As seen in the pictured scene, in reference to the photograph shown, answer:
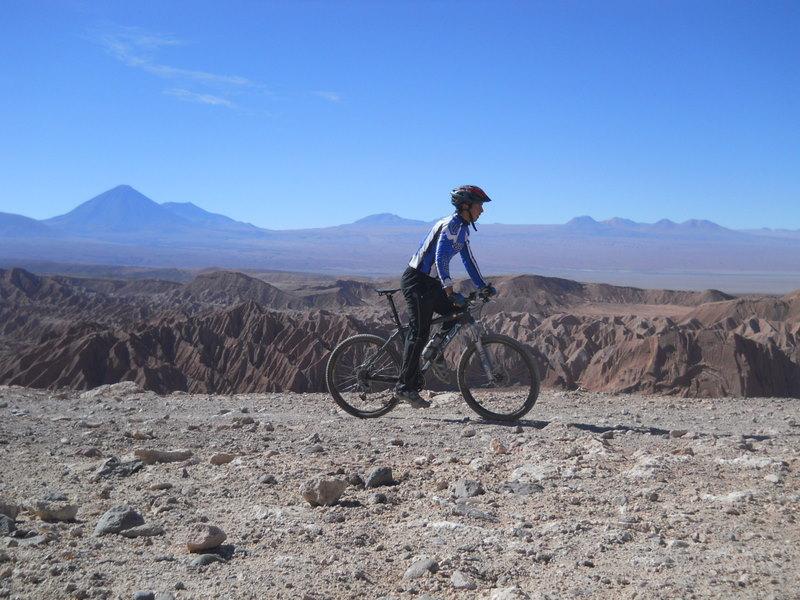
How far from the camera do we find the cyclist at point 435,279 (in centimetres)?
658

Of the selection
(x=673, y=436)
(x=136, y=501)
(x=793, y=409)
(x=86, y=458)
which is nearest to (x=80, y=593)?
(x=136, y=501)

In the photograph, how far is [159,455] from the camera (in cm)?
543

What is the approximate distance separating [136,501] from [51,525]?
0.53 m

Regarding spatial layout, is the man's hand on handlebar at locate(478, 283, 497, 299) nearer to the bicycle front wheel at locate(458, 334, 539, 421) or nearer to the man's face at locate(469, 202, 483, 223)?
the bicycle front wheel at locate(458, 334, 539, 421)

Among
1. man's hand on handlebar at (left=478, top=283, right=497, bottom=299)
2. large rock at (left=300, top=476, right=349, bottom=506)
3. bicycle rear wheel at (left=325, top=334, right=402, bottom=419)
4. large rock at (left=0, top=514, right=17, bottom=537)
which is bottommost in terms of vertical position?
large rock at (left=0, top=514, right=17, bottom=537)

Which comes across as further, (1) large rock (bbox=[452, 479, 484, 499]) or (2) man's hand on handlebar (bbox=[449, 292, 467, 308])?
(2) man's hand on handlebar (bbox=[449, 292, 467, 308])

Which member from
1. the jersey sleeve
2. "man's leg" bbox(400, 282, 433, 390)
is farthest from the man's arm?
"man's leg" bbox(400, 282, 433, 390)

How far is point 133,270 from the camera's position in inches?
5251

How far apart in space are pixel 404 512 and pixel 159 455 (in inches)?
78.9

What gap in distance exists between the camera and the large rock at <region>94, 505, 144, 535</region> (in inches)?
155

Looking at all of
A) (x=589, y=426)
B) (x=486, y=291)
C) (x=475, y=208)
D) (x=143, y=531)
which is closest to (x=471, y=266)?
(x=486, y=291)

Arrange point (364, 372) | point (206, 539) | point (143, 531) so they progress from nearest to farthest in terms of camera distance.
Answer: point (206, 539), point (143, 531), point (364, 372)

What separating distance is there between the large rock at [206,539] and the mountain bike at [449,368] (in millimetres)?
3225

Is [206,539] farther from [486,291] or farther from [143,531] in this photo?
[486,291]
